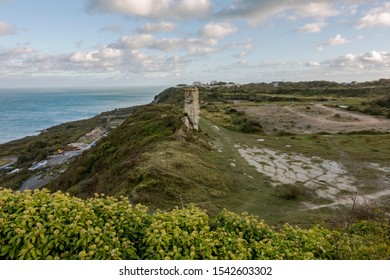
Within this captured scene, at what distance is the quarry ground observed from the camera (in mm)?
13445

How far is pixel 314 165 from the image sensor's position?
734 inches

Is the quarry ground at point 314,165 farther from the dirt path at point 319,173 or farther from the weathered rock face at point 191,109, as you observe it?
the weathered rock face at point 191,109

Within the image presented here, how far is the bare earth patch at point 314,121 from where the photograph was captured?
33156mm

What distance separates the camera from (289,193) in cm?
1353

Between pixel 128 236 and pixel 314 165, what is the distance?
15.9m

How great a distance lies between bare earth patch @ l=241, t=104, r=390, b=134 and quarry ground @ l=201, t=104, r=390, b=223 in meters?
0.12

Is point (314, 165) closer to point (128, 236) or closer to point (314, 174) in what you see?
point (314, 174)

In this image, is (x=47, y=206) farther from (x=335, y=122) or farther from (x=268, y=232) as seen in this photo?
(x=335, y=122)

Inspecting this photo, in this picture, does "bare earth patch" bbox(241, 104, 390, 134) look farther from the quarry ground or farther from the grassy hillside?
the grassy hillside

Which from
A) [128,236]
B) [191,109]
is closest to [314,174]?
[191,109]

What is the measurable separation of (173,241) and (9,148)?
67819 millimetres

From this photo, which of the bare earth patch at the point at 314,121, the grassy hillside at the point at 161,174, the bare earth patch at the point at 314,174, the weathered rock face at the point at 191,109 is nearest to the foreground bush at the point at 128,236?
the grassy hillside at the point at 161,174

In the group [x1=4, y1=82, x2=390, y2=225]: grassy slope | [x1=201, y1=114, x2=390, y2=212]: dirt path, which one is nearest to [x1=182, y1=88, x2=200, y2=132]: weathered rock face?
[x1=4, y1=82, x2=390, y2=225]: grassy slope
